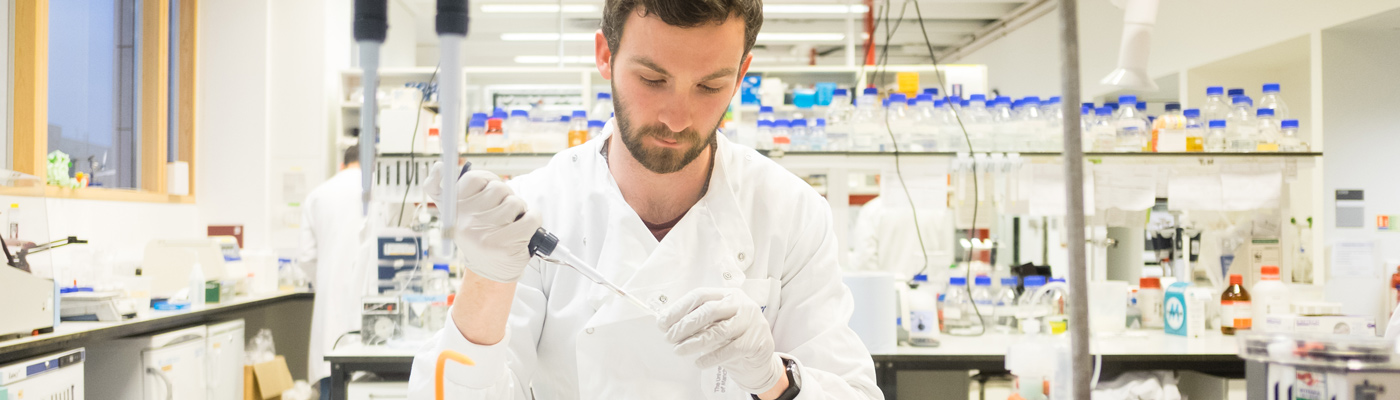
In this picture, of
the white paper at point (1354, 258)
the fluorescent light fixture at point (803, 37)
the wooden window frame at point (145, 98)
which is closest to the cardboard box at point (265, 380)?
the wooden window frame at point (145, 98)

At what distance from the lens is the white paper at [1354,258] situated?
2.65m

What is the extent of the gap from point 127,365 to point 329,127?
7.12 feet

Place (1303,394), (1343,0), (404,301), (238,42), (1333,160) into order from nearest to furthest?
(1303,394) → (404,301) → (1343,0) → (1333,160) → (238,42)

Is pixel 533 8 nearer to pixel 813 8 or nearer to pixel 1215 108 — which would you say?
pixel 813 8

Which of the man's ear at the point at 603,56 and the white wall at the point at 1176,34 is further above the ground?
the white wall at the point at 1176,34

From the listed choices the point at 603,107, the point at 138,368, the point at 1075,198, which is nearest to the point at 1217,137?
the point at 603,107

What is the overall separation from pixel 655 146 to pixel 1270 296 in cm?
229

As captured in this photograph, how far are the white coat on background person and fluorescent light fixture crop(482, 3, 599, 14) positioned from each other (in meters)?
2.33

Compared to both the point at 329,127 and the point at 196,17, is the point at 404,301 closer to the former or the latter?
the point at 329,127

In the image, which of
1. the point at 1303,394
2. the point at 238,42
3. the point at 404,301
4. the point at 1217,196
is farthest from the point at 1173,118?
the point at 238,42

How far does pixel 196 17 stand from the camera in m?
4.57

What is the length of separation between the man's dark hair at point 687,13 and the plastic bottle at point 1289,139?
7.43 feet

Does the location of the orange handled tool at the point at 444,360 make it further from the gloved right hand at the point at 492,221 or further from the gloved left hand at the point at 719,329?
the gloved left hand at the point at 719,329

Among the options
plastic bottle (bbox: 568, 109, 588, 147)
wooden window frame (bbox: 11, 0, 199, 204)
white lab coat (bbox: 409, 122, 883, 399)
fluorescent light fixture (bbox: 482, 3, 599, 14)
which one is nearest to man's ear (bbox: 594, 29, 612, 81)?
white lab coat (bbox: 409, 122, 883, 399)
